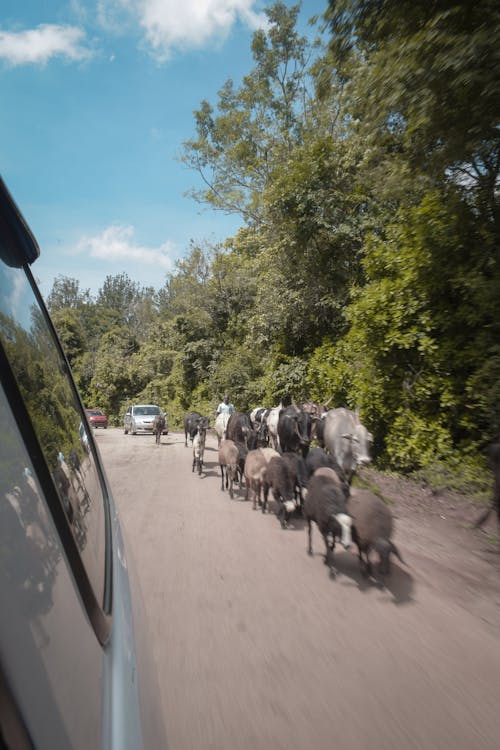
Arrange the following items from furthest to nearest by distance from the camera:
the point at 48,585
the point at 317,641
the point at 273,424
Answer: the point at 273,424 → the point at 317,641 → the point at 48,585

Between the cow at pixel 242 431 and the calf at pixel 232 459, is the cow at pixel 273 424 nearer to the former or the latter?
the cow at pixel 242 431

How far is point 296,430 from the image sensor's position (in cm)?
1038

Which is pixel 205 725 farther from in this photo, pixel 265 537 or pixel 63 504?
pixel 265 537

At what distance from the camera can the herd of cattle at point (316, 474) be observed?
4875mm

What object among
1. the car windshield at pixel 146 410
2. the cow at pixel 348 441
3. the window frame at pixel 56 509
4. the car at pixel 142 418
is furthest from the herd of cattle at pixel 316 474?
the car windshield at pixel 146 410

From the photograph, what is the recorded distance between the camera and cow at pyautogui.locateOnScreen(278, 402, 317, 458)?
1012 centimetres

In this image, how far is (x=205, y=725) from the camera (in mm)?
2707

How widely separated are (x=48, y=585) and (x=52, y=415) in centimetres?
58

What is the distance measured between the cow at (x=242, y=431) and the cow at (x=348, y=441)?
2.01 meters

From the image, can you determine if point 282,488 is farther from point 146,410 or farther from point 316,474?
point 146,410

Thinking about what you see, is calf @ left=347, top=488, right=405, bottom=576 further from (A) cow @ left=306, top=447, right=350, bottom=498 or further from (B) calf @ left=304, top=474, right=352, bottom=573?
(A) cow @ left=306, top=447, right=350, bottom=498

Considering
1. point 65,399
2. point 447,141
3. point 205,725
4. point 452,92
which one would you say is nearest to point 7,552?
point 65,399

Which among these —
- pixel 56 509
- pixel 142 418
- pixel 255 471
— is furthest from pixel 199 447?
pixel 142 418

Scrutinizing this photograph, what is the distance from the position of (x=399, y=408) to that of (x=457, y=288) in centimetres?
268
